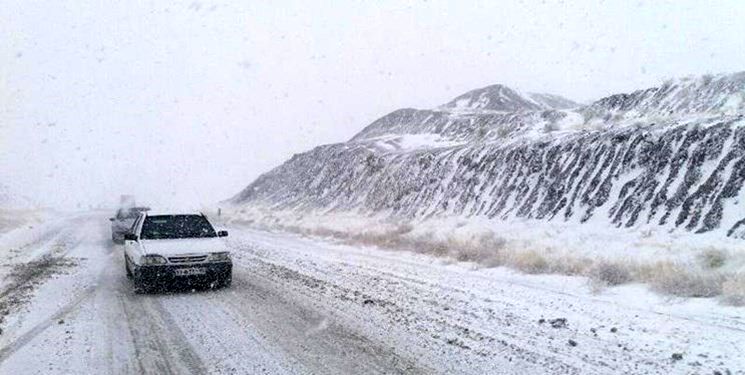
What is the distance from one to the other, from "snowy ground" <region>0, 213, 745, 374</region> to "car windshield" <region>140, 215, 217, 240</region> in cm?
129

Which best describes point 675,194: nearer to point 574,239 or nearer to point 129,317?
point 574,239

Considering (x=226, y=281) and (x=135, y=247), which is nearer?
(x=226, y=281)

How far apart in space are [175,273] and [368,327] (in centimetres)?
489

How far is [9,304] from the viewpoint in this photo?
10258 millimetres

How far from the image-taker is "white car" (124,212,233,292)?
453 inches

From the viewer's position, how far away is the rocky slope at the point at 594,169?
16.5 meters

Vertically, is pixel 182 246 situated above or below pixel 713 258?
above

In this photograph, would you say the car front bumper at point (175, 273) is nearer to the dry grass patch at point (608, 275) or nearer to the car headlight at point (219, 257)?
the car headlight at point (219, 257)

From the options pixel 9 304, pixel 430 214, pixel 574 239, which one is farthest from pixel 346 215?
pixel 9 304

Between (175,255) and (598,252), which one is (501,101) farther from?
(175,255)

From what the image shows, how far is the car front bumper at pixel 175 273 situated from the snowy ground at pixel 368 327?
1.02 ft

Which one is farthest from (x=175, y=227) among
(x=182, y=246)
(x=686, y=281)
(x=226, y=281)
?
(x=686, y=281)

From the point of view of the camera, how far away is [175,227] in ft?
43.2

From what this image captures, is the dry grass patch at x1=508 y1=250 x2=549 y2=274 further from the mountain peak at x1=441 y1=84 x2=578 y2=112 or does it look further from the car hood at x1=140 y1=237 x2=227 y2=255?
the mountain peak at x1=441 y1=84 x2=578 y2=112
